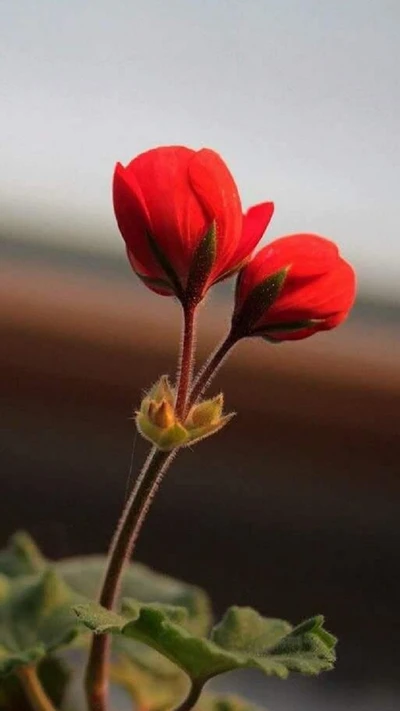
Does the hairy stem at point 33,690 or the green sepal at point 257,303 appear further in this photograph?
the hairy stem at point 33,690

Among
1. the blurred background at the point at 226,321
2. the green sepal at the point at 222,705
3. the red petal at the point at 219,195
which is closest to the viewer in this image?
the red petal at the point at 219,195

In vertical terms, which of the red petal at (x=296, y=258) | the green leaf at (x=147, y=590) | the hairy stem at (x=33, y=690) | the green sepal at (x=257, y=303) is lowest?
the hairy stem at (x=33, y=690)

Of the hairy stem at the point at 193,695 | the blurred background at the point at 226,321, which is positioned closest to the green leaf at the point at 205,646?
the hairy stem at the point at 193,695

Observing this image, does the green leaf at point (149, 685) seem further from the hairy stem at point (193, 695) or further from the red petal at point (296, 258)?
the red petal at point (296, 258)

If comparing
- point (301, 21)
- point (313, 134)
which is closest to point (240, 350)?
point (313, 134)

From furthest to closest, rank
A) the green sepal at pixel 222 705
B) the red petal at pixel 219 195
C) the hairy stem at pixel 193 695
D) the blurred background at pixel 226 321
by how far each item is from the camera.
→ the blurred background at pixel 226 321
the green sepal at pixel 222 705
the hairy stem at pixel 193 695
the red petal at pixel 219 195

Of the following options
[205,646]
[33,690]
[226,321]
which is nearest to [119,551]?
[205,646]

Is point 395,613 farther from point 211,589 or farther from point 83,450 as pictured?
point 83,450
